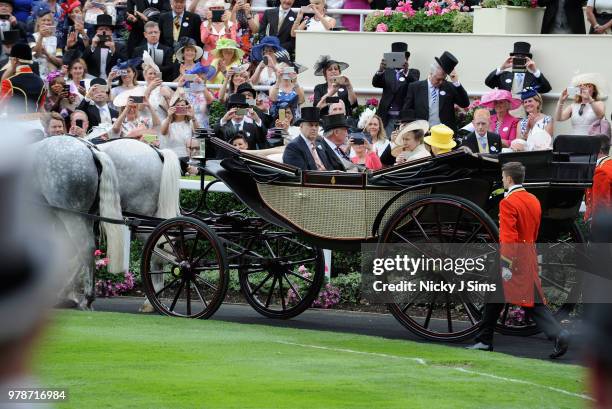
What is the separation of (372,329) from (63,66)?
9.36 m

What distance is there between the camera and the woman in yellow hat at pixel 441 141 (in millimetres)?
10945

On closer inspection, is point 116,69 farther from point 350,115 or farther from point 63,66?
point 350,115

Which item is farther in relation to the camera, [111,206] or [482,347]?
[111,206]

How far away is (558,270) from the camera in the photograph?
1073 cm

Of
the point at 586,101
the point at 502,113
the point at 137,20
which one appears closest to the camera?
the point at 586,101

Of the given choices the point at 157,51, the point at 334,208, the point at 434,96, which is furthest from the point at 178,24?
the point at 334,208

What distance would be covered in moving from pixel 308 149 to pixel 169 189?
4.89 feet

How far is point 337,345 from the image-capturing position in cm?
948

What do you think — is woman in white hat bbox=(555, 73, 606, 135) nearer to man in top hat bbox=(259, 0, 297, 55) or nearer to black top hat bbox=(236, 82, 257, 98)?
black top hat bbox=(236, 82, 257, 98)

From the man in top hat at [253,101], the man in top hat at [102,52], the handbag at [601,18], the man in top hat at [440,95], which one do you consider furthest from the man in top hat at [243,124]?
the handbag at [601,18]

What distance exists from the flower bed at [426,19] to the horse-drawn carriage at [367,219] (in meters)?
7.38

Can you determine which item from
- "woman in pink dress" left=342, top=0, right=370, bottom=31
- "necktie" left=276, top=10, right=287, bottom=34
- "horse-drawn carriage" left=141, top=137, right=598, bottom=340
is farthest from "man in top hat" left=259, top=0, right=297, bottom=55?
"horse-drawn carriage" left=141, top=137, right=598, bottom=340

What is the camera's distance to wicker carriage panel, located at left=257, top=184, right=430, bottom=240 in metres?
10.3

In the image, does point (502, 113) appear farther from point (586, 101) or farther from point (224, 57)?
point (224, 57)
